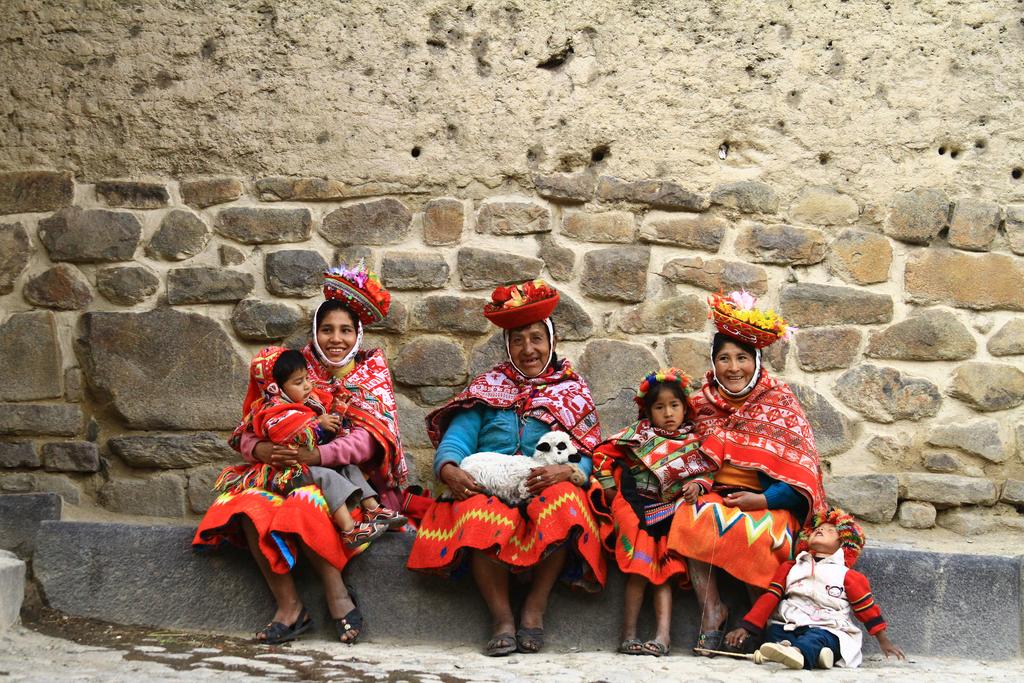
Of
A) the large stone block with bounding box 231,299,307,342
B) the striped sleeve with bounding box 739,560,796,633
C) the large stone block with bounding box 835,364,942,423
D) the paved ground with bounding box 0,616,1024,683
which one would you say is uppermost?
the large stone block with bounding box 231,299,307,342

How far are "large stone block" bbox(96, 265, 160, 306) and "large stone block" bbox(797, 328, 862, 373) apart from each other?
2543mm

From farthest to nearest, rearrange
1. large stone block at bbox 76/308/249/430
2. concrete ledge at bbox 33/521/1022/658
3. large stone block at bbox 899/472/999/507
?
large stone block at bbox 76/308/249/430
large stone block at bbox 899/472/999/507
concrete ledge at bbox 33/521/1022/658

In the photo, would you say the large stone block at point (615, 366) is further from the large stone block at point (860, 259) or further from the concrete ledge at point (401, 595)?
the concrete ledge at point (401, 595)

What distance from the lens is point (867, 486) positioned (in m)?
4.73

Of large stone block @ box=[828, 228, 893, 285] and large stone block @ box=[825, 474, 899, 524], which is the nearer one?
large stone block @ box=[825, 474, 899, 524]

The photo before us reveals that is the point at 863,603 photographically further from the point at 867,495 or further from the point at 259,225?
the point at 259,225

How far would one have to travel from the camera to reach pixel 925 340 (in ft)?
15.8

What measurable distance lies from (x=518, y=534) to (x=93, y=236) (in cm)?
217

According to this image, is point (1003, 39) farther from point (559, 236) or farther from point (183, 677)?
point (183, 677)

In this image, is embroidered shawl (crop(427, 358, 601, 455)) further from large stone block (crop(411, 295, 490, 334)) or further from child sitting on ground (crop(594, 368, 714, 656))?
large stone block (crop(411, 295, 490, 334))

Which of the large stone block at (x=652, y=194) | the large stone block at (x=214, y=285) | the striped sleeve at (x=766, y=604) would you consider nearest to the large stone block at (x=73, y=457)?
the large stone block at (x=214, y=285)

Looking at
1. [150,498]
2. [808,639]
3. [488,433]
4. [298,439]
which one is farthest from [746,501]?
[150,498]

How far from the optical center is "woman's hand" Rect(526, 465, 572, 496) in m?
4.05

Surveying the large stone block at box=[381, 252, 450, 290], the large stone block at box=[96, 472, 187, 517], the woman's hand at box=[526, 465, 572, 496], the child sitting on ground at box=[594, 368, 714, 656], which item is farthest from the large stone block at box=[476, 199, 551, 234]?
the large stone block at box=[96, 472, 187, 517]
